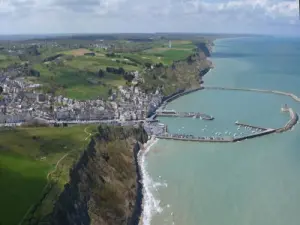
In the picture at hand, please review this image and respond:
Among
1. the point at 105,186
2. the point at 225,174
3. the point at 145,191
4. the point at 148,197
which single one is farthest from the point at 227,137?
the point at 105,186

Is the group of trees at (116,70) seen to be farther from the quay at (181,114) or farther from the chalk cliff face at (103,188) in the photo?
the chalk cliff face at (103,188)

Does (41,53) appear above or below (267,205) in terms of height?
above

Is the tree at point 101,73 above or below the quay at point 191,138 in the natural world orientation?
above

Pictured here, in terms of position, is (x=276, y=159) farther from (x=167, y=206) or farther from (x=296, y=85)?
(x=296, y=85)

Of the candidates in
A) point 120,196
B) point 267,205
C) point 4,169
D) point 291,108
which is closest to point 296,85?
point 291,108

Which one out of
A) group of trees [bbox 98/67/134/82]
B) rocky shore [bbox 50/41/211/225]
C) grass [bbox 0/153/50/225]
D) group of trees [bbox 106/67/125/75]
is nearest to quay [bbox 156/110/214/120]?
rocky shore [bbox 50/41/211/225]

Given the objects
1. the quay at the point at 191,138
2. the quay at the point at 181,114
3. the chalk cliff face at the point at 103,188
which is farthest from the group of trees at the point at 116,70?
the chalk cliff face at the point at 103,188
